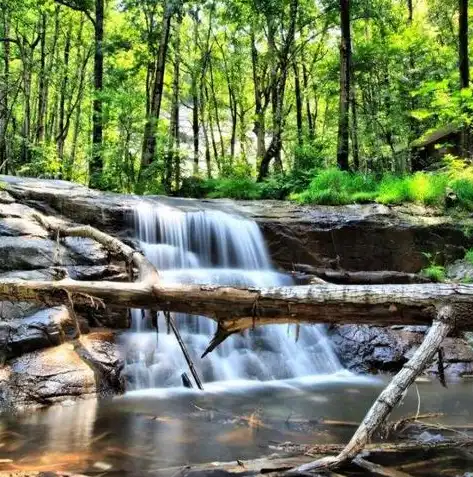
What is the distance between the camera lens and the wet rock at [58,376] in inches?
265

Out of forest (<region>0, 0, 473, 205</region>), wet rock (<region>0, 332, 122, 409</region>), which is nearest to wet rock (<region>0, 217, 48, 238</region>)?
wet rock (<region>0, 332, 122, 409</region>)

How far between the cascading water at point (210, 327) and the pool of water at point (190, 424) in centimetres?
52

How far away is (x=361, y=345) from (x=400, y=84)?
1152cm

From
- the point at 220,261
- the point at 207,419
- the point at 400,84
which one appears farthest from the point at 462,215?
the point at 207,419

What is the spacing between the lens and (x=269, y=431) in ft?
18.5

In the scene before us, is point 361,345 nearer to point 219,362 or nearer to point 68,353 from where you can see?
point 219,362

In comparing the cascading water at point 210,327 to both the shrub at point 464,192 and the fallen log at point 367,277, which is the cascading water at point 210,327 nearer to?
the fallen log at point 367,277

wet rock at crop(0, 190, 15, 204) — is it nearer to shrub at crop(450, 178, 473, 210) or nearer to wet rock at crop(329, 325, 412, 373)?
wet rock at crop(329, 325, 412, 373)

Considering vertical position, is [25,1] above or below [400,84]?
above

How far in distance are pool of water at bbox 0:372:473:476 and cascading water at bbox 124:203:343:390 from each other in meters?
0.52

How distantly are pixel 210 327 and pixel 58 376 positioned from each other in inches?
130

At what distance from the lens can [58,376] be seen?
7.08 m

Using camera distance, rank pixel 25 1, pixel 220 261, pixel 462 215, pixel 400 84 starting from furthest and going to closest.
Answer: pixel 25 1
pixel 400 84
pixel 462 215
pixel 220 261

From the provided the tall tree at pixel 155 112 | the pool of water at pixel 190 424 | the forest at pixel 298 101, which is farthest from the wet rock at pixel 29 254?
the tall tree at pixel 155 112
